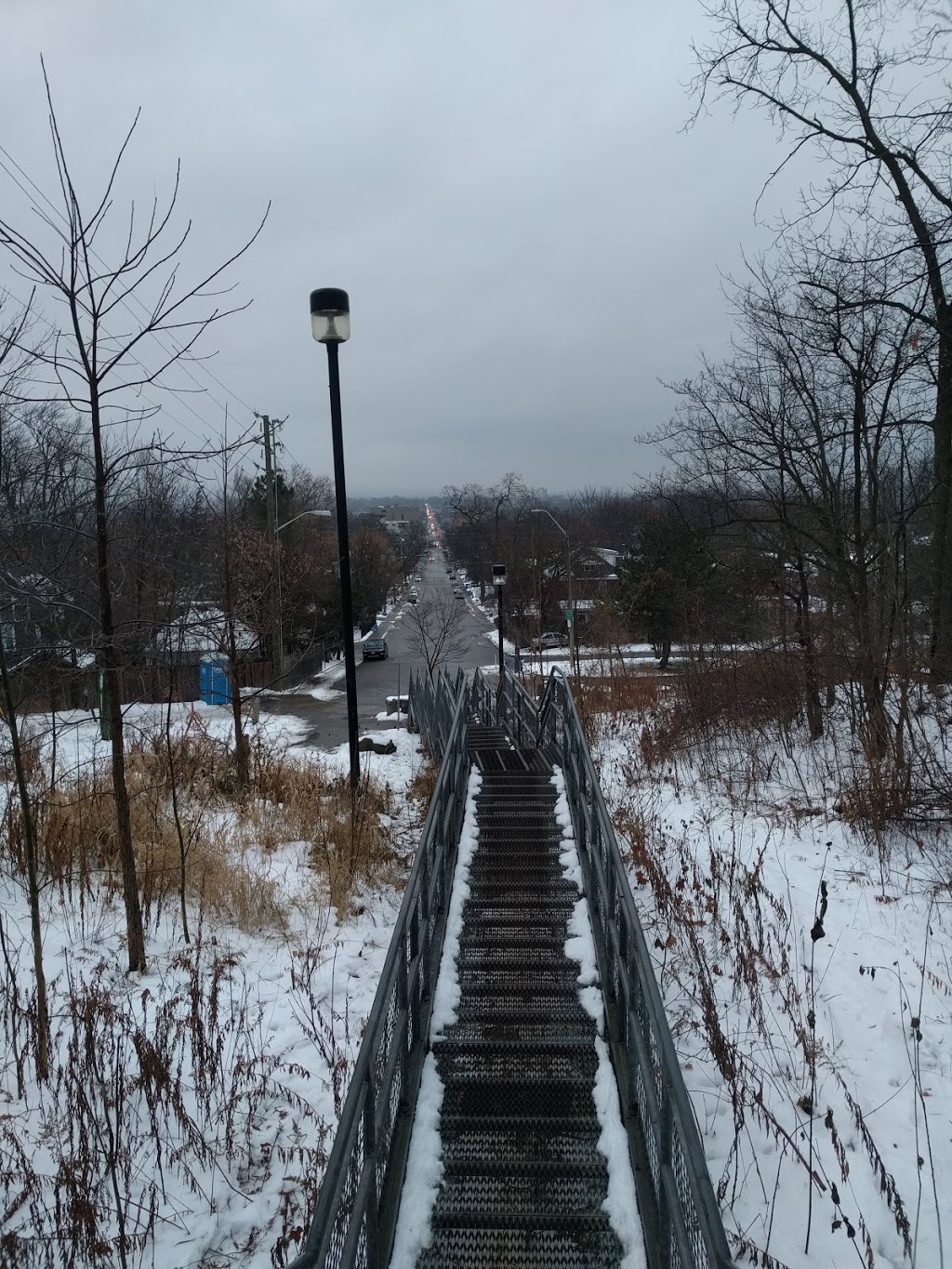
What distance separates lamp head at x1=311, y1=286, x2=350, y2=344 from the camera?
24.8 ft

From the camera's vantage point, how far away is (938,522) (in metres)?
9.70

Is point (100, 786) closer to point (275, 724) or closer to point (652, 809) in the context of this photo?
point (652, 809)

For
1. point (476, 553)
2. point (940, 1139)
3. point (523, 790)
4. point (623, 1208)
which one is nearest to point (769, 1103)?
point (940, 1139)

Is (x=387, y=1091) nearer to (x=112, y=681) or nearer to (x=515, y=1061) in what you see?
(x=515, y=1061)

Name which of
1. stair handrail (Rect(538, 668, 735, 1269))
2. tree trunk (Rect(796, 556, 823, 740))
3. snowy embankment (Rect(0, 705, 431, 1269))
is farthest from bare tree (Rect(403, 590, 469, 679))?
stair handrail (Rect(538, 668, 735, 1269))

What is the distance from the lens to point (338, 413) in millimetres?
8016

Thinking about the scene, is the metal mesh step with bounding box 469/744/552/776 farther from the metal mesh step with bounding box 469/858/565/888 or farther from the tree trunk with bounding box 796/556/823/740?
the tree trunk with bounding box 796/556/823/740

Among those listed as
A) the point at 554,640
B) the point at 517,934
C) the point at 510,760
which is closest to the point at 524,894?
the point at 517,934

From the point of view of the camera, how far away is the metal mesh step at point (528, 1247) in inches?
125

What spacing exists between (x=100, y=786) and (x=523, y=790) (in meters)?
4.94

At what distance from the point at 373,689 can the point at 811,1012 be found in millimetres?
26042

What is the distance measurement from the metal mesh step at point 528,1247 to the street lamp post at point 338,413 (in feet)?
16.6

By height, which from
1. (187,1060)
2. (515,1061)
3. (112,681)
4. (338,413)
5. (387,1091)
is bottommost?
Result: (187,1060)

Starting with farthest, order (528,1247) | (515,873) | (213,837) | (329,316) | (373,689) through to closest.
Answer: (373,689), (213,837), (329,316), (515,873), (528,1247)
